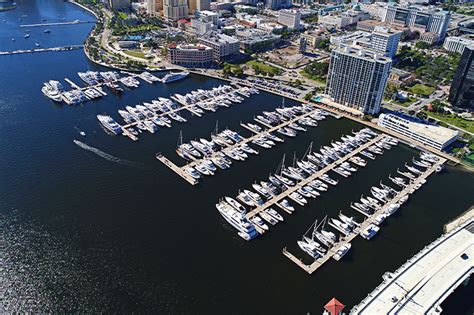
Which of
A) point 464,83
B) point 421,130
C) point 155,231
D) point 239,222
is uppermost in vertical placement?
point 464,83

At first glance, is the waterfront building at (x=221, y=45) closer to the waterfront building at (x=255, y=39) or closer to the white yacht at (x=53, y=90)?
the waterfront building at (x=255, y=39)

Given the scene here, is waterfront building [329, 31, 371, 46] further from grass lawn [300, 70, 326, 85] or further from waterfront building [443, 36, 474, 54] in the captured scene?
waterfront building [443, 36, 474, 54]

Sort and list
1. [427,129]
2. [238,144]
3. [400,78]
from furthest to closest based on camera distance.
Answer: [400,78], [427,129], [238,144]

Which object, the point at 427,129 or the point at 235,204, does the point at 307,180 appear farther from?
the point at 427,129

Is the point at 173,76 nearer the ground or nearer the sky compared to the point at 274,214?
nearer the sky

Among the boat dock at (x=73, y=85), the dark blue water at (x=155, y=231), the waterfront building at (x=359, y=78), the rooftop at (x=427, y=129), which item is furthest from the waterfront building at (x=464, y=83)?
the boat dock at (x=73, y=85)

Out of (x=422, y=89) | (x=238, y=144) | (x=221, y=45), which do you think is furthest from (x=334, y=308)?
(x=221, y=45)
